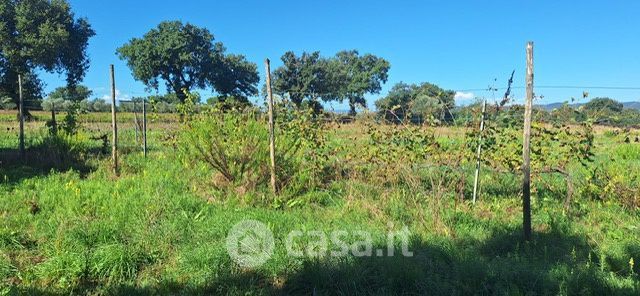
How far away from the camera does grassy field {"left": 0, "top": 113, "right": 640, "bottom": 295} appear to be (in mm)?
3561

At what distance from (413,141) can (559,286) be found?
11.0 feet

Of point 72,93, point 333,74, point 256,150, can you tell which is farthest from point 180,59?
point 256,150

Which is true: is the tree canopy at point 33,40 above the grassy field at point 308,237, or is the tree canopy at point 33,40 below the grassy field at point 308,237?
above

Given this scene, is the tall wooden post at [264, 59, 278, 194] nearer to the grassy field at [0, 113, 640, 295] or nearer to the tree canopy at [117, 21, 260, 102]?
the grassy field at [0, 113, 640, 295]

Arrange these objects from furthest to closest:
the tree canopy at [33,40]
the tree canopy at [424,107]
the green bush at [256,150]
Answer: the tree canopy at [33,40] < the green bush at [256,150] < the tree canopy at [424,107]

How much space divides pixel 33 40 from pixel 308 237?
33077 mm

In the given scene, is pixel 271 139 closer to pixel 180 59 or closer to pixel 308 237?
pixel 308 237

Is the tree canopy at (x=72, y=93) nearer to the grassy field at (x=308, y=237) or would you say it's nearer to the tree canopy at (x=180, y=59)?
the tree canopy at (x=180, y=59)

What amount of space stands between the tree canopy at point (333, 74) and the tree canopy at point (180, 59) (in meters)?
7.45

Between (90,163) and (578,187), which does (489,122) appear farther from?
(90,163)

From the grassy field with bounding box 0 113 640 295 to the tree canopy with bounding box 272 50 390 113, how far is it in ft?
148

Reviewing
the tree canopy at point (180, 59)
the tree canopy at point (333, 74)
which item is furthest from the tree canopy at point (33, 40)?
the tree canopy at point (333, 74)

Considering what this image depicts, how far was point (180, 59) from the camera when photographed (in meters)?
45.0

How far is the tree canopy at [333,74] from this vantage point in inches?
2212
